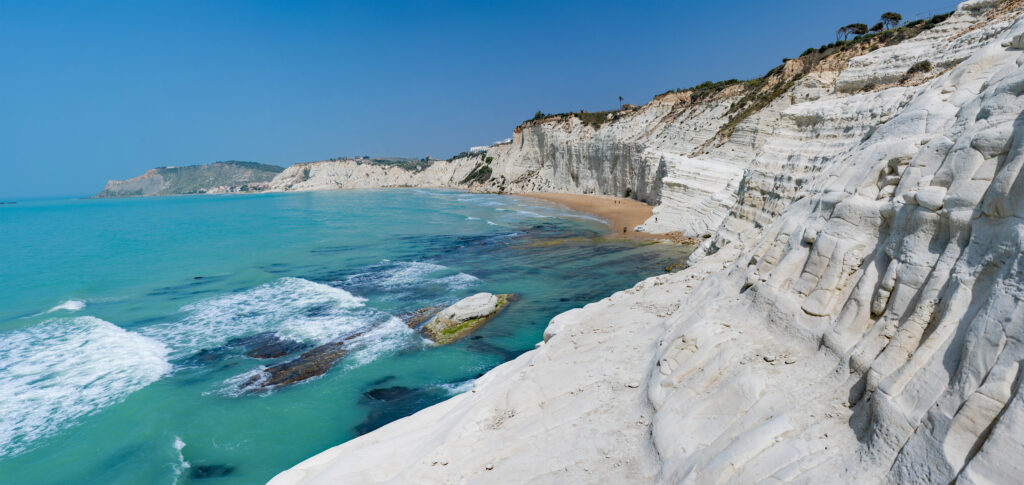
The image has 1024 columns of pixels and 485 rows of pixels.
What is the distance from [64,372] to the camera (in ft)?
44.7

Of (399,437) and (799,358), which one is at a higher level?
Result: (799,358)

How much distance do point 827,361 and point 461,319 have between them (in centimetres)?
1179

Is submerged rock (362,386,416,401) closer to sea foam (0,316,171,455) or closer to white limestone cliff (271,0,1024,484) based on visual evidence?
white limestone cliff (271,0,1024,484)

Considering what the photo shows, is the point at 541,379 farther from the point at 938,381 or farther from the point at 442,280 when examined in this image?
the point at 442,280

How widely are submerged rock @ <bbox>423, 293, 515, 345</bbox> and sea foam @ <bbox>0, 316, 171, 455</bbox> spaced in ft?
26.3

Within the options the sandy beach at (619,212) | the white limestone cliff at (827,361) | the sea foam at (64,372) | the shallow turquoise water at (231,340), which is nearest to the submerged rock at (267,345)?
the shallow turquoise water at (231,340)

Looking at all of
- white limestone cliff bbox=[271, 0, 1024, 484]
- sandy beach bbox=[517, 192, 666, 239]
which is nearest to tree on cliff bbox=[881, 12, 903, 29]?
sandy beach bbox=[517, 192, 666, 239]

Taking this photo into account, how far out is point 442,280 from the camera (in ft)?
72.5

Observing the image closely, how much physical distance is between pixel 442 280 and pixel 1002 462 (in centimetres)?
2017

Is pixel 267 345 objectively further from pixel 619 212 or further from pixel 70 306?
pixel 619 212

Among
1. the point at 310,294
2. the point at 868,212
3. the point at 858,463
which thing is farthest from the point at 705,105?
the point at 858,463

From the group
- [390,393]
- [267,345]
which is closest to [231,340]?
[267,345]

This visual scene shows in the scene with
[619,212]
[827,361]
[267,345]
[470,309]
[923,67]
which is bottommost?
[267,345]

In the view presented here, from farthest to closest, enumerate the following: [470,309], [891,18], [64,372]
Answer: [891,18], [470,309], [64,372]
